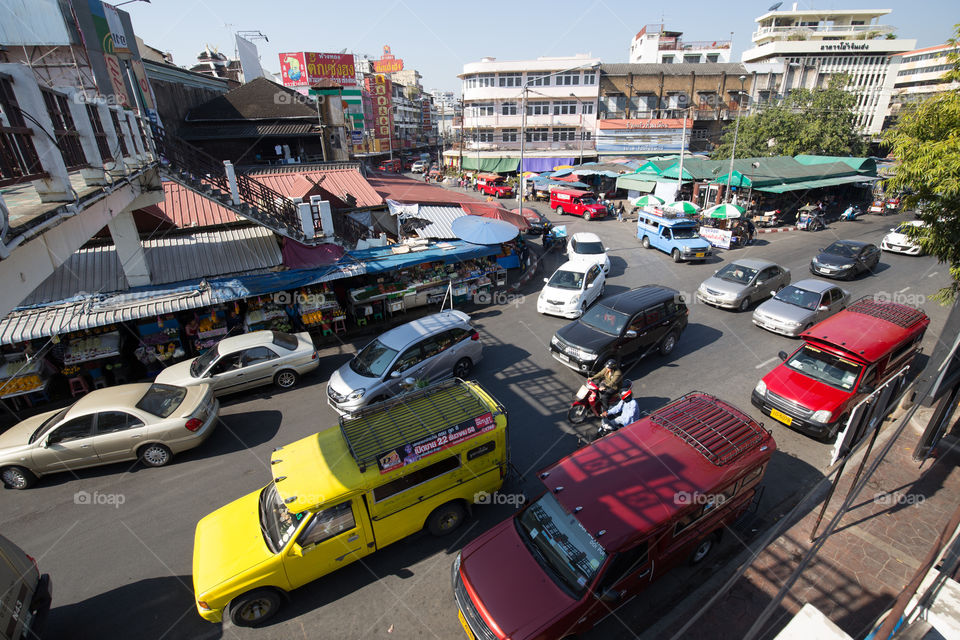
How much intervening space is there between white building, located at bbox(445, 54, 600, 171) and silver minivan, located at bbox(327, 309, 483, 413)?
1632 inches

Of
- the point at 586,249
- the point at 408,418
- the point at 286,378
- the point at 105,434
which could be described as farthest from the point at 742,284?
the point at 105,434

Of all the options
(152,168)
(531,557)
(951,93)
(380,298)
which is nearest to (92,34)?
(152,168)

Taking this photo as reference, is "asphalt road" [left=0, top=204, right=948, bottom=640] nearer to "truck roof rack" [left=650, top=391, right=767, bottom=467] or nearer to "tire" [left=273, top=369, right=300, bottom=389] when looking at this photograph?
"tire" [left=273, top=369, right=300, bottom=389]

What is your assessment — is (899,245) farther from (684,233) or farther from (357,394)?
(357,394)

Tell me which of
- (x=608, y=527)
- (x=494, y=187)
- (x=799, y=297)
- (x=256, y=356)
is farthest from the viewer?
(x=494, y=187)

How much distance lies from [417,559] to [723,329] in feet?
39.1

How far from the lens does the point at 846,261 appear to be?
17.4 metres

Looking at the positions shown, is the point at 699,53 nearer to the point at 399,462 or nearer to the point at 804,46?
the point at 804,46

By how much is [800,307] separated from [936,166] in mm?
7458

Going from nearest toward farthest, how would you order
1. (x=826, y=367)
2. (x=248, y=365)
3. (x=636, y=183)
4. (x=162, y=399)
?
(x=162, y=399) < (x=826, y=367) < (x=248, y=365) < (x=636, y=183)

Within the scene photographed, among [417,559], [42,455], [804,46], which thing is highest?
[804,46]

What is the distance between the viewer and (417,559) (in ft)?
21.4

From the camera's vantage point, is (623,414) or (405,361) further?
(405,361)

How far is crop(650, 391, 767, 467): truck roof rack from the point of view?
20.1ft
